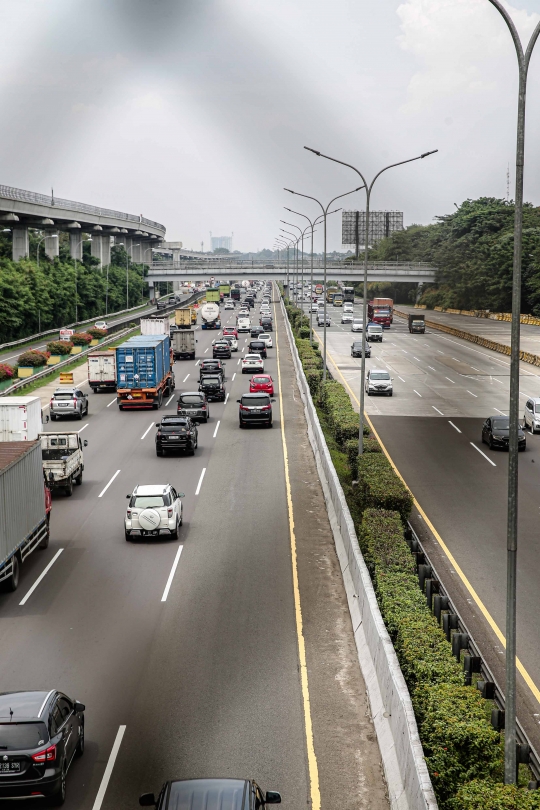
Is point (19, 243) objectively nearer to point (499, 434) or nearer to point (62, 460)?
point (499, 434)

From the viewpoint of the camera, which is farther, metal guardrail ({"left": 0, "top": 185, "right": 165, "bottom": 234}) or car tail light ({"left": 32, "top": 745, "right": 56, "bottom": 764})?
Result: metal guardrail ({"left": 0, "top": 185, "right": 165, "bottom": 234})

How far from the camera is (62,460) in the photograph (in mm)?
31359

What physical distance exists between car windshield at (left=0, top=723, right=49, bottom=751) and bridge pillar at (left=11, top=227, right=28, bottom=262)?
92265mm

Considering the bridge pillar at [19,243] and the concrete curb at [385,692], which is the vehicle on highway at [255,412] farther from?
the bridge pillar at [19,243]

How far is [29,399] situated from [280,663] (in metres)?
19.3

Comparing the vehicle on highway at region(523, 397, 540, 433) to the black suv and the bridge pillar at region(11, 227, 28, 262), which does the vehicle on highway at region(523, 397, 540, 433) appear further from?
the bridge pillar at region(11, 227, 28, 262)

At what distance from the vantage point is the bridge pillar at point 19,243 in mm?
100188

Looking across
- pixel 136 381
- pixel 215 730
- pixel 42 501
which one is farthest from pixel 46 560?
pixel 136 381

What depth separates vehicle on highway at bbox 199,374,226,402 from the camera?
54.0m

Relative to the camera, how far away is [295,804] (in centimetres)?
1266

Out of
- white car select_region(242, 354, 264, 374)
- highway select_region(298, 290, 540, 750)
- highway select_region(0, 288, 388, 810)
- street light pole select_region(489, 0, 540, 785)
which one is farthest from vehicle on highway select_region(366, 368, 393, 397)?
street light pole select_region(489, 0, 540, 785)

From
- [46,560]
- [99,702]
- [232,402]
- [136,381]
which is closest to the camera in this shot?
[99,702]

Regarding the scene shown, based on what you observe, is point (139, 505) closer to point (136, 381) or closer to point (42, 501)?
point (42, 501)

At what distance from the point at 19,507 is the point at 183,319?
80.9 m
